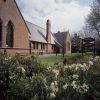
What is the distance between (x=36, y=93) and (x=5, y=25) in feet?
91.3

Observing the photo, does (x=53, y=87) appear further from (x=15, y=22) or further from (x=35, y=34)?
(x=35, y=34)

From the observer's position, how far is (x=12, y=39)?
3631 centimetres

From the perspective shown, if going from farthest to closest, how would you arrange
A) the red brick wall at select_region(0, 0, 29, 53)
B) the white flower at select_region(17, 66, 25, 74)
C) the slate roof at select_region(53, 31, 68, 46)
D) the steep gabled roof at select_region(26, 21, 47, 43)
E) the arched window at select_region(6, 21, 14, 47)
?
the slate roof at select_region(53, 31, 68, 46)
the steep gabled roof at select_region(26, 21, 47, 43)
the arched window at select_region(6, 21, 14, 47)
the red brick wall at select_region(0, 0, 29, 53)
the white flower at select_region(17, 66, 25, 74)

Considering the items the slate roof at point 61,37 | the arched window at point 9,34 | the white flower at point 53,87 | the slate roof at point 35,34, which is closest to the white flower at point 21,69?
the white flower at point 53,87

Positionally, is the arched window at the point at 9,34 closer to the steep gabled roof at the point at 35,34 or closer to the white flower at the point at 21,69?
the steep gabled roof at the point at 35,34

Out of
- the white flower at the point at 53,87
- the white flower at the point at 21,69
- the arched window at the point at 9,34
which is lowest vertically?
the white flower at the point at 53,87

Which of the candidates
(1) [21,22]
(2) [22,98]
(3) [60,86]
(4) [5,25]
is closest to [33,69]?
(2) [22,98]

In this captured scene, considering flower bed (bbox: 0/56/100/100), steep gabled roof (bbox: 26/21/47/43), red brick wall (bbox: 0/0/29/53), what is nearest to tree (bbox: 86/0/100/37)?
steep gabled roof (bbox: 26/21/47/43)

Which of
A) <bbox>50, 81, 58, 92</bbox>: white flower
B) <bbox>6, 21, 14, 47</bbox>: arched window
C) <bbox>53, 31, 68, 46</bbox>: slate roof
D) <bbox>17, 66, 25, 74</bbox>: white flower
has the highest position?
<bbox>53, 31, 68, 46</bbox>: slate roof

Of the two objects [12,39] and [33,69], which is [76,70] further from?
[12,39]

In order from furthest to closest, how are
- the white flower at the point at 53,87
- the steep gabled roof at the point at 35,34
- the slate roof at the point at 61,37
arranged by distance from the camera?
the slate roof at the point at 61,37, the steep gabled roof at the point at 35,34, the white flower at the point at 53,87

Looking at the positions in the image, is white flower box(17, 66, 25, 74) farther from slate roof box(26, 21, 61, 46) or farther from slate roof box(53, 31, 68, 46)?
slate roof box(53, 31, 68, 46)

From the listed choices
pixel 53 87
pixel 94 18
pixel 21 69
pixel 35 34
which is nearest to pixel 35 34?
pixel 35 34

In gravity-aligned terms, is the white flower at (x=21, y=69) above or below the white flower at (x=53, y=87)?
above
